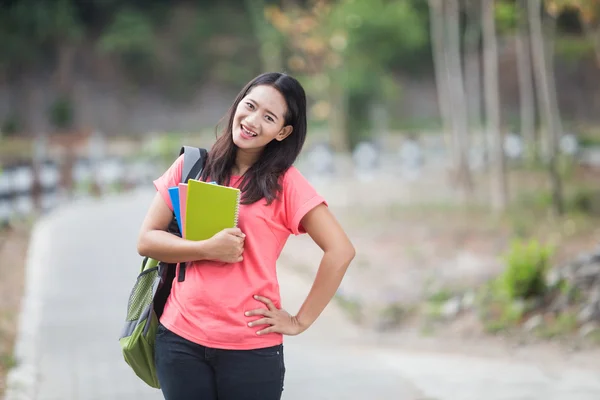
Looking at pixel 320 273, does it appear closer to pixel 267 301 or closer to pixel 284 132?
pixel 267 301

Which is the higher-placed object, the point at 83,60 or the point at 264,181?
the point at 83,60

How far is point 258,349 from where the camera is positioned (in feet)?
7.89

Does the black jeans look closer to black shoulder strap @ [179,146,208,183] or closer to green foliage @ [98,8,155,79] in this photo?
black shoulder strap @ [179,146,208,183]

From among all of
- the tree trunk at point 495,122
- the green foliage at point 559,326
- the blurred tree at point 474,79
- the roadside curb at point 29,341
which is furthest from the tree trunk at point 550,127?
the blurred tree at point 474,79

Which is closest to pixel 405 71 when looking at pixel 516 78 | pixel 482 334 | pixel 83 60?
pixel 516 78

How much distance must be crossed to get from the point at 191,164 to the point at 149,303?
1.28 feet

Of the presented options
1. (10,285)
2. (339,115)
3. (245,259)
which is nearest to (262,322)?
(245,259)

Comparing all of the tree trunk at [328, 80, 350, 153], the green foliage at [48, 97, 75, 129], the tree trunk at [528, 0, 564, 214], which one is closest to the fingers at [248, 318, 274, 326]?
the tree trunk at [528, 0, 564, 214]

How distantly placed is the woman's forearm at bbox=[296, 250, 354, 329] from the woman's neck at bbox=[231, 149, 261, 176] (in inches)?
12.2

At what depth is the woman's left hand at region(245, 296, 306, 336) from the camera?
7.79 feet

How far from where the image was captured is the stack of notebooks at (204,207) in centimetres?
230

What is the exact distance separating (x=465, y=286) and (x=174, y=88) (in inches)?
1097

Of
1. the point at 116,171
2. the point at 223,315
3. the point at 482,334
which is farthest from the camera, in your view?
the point at 116,171

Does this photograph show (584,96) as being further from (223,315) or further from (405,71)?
(223,315)
